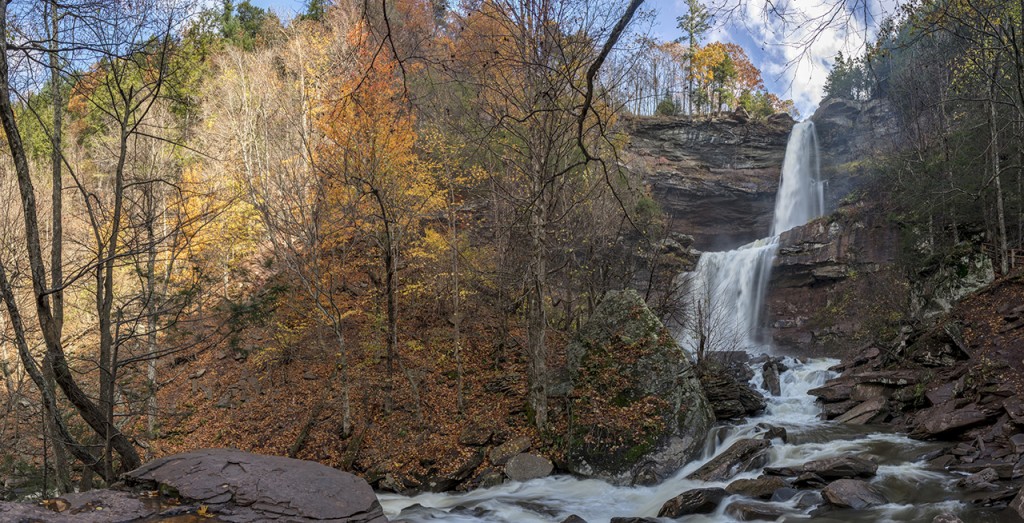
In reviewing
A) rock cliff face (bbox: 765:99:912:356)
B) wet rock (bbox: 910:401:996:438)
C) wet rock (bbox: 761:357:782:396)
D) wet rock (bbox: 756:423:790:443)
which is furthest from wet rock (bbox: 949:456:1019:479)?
rock cliff face (bbox: 765:99:912:356)

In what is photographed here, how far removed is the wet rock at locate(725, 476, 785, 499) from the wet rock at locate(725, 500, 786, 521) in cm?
32

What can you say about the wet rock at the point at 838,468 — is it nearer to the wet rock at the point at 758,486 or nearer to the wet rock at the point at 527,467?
the wet rock at the point at 758,486

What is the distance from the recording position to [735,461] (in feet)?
30.3

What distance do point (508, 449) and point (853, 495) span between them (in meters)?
5.43

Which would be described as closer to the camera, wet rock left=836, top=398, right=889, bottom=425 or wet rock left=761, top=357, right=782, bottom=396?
wet rock left=836, top=398, right=889, bottom=425

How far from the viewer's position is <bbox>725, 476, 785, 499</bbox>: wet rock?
796 centimetres

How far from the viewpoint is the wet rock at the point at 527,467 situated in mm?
9883

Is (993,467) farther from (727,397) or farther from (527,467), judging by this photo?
(527,467)

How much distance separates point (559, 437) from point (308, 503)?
6.34m

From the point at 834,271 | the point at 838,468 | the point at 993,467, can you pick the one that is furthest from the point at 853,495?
the point at 834,271

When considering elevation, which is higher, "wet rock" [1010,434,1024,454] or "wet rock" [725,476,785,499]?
"wet rock" [1010,434,1024,454]

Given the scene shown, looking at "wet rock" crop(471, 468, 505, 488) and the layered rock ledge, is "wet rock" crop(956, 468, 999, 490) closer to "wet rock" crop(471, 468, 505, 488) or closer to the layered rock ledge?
"wet rock" crop(471, 468, 505, 488)

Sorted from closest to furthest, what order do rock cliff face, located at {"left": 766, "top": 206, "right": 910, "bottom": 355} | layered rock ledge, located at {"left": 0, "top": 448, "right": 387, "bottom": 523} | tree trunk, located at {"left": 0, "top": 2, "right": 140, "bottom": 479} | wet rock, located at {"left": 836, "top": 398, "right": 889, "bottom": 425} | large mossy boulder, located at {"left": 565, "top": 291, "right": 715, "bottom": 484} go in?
tree trunk, located at {"left": 0, "top": 2, "right": 140, "bottom": 479} → layered rock ledge, located at {"left": 0, "top": 448, "right": 387, "bottom": 523} → large mossy boulder, located at {"left": 565, "top": 291, "right": 715, "bottom": 484} → wet rock, located at {"left": 836, "top": 398, "right": 889, "bottom": 425} → rock cliff face, located at {"left": 766, "top": 206, "right": 910, "bottom": 355}

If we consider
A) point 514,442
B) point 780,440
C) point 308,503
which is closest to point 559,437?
point 514,442
